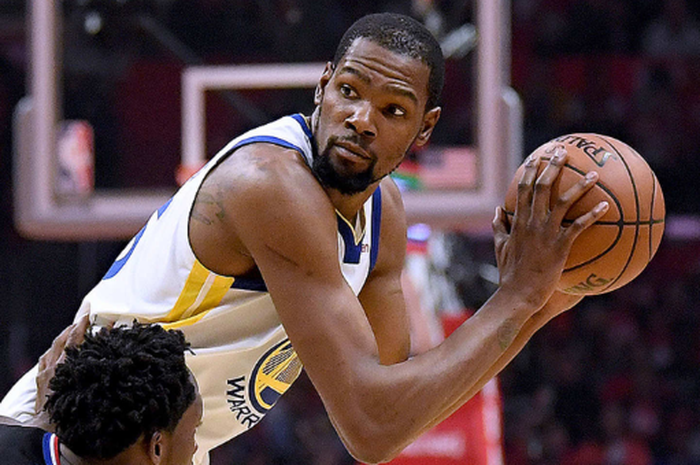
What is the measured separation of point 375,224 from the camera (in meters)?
2.76

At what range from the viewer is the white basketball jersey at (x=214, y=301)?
2484 millimetres

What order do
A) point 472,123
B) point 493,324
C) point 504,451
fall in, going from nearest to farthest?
1. point 493,324
2. point 472,123
3. point 504,451

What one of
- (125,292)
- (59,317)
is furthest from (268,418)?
(125,292)

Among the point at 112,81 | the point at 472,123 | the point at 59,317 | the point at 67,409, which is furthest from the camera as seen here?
the point at 59,317

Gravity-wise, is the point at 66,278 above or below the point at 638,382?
above

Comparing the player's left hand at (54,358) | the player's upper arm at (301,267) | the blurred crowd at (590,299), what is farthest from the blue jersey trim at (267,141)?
the blurred crowd at (590,299)

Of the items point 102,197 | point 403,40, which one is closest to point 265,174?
point 403,40

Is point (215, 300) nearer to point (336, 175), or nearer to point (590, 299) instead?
point (336, 175)

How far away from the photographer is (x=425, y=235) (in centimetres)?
646

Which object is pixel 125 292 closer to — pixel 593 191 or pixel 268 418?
pixel 593 191

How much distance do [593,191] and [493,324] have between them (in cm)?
42

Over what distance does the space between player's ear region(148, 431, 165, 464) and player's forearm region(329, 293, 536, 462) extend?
1.45 ft

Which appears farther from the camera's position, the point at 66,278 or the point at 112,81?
the point at 66,278

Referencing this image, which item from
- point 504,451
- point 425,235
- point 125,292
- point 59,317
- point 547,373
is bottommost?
point 504,451
